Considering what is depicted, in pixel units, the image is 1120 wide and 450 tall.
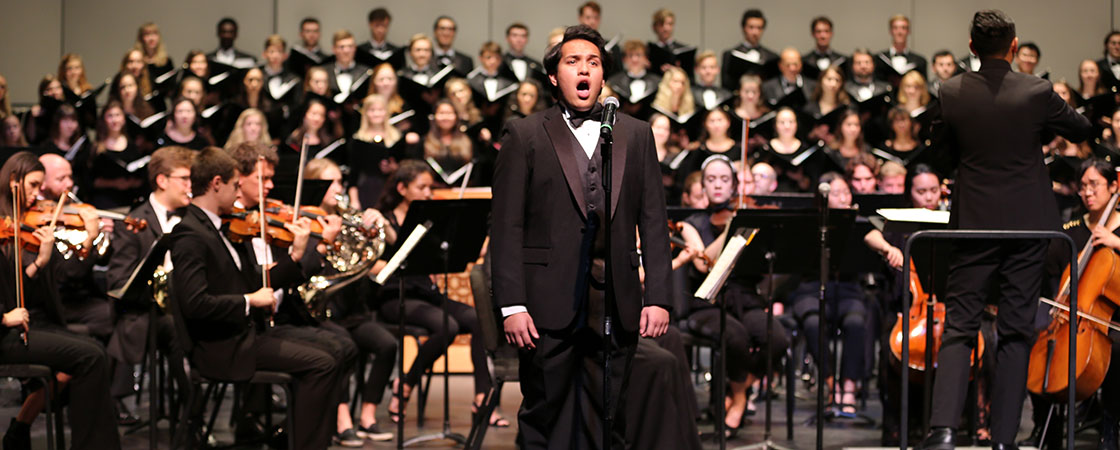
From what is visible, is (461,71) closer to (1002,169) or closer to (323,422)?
(323,422)

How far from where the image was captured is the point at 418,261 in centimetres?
517

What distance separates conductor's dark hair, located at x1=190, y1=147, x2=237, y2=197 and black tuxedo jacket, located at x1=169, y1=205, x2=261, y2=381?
0.28 ft

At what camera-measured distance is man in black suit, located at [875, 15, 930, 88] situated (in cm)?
934

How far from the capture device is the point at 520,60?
9312mm

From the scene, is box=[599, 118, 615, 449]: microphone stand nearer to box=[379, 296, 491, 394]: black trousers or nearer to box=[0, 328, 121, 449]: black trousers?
box=[0, 328, 121, 449]: black trousers

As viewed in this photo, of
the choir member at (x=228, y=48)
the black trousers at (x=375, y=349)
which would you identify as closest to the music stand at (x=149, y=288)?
the black trousers at (x=375, y=349)

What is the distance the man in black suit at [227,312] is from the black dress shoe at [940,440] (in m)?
2.15

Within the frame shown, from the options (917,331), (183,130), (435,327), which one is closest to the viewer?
(917,331)

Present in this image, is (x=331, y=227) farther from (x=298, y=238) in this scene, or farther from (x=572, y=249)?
(x=572, y=249)

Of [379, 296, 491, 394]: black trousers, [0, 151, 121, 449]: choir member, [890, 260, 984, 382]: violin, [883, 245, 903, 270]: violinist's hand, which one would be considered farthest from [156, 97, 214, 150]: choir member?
[890, 260, 984, 382]: violin

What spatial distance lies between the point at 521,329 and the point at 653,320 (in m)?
0.35

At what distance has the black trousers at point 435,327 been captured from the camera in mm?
5594

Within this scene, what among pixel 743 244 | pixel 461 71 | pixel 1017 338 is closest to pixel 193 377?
pixel 743 244

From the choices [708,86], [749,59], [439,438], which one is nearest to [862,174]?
[708,86]
